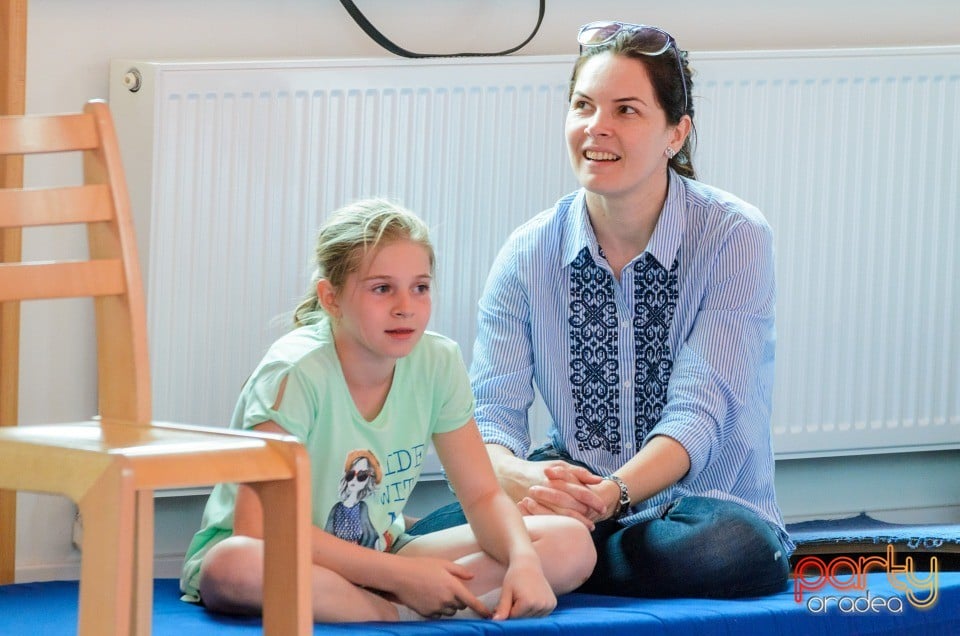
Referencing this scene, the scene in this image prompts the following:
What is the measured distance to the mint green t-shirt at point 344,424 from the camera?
1.47 m

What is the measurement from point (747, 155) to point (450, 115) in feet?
1.60

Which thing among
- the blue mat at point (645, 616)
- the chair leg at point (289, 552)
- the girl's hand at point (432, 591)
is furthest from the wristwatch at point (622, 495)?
the chair leg at point (289, 552)

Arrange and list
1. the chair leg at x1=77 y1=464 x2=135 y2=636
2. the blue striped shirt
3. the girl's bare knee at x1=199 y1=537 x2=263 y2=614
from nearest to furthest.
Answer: the chair leg at x1=77 y1=464 x2=135 y2=636, the girl's bare knee at x1=199 y1=537 x2=263 y2=614, the blue striped shirt

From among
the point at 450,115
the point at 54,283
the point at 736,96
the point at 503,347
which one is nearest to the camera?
the point at 54,283

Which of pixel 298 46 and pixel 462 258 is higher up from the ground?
pixel 298 46

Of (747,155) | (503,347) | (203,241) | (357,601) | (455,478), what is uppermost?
(747,155)

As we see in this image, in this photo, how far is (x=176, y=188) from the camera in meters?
1.86

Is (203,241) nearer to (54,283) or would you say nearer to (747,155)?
(54,283)

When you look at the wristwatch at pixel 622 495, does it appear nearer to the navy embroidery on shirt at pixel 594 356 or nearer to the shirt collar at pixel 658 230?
the navy embroidery on shirt at pixel 594 356

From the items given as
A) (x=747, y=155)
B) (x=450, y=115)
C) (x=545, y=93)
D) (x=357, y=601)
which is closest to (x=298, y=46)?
(x=450, y=115)

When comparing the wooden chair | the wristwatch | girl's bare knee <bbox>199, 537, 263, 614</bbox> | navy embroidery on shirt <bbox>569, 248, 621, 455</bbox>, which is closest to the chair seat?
the wooden chair

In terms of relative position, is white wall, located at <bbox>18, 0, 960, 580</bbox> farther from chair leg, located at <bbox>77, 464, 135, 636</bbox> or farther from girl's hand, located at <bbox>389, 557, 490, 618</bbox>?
chair leg, located at <bbox>77, 464, 135, 636</bbox>

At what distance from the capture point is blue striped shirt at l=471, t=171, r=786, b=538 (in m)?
1.71

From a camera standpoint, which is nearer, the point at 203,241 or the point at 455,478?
the point at 455,478
